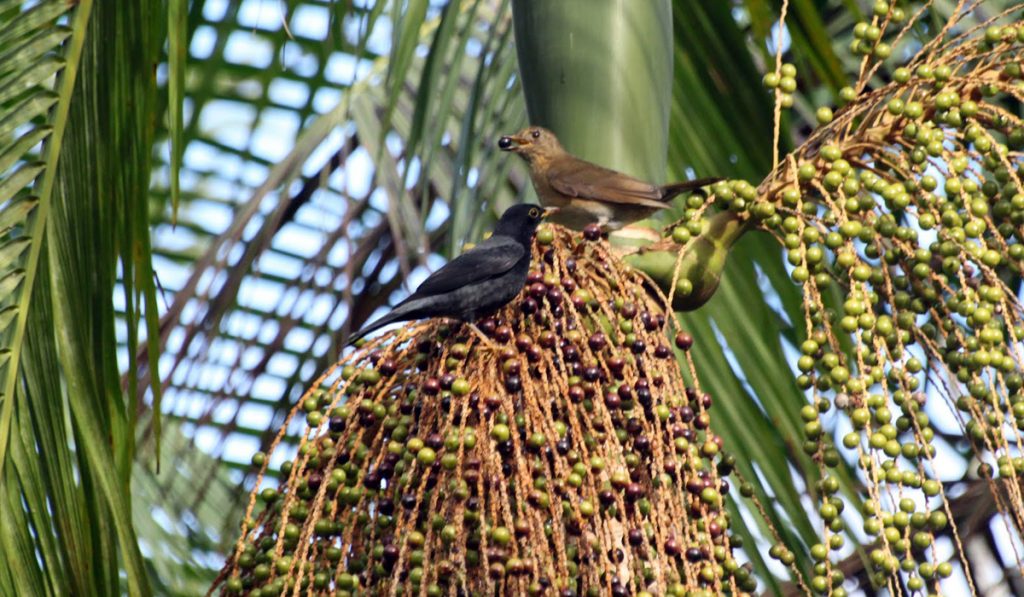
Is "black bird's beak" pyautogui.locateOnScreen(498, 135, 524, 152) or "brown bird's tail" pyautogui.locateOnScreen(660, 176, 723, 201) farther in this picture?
"black bird's beak" pyautogui.locateOnScreen(498, 135, 524, 152)

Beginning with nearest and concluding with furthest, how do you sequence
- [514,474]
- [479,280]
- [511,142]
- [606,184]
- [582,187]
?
[514,474], [479,280], [606,184], [582,187], [511,142]

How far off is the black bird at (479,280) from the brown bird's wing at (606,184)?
11 centimetres

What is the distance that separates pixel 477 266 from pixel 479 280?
0.33ft

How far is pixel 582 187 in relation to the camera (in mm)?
2830

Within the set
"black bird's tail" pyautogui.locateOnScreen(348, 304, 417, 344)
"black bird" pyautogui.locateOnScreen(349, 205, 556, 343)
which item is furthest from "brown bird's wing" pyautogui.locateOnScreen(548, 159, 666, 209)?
"black bird's tail" pyautogui.locateOnScreen(348, 304, 417, 344)

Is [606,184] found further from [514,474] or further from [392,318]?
[514,474]

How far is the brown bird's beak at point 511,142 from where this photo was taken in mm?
2877

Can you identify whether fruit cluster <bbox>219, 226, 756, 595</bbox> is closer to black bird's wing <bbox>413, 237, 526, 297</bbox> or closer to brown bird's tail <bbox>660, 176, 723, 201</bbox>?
black bird's wing <bbox>413, 237, 526, 297</bbox>

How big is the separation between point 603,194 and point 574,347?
0.84 metres

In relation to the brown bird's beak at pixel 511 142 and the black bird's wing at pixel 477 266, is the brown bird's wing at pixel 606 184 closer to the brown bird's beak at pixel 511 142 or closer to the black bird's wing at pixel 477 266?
the brown bird's beak at pixel 511 142

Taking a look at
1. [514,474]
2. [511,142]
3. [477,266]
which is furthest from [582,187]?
[514,474]

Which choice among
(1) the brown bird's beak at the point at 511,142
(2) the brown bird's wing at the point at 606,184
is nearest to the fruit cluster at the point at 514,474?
(2) the brown bird's wing at the point at 606,184

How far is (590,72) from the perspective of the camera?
229 centimetres

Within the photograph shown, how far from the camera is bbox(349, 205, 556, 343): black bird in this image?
79.1 inches
